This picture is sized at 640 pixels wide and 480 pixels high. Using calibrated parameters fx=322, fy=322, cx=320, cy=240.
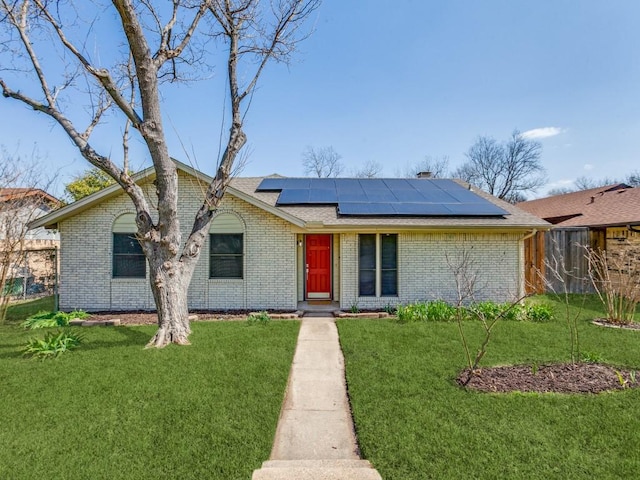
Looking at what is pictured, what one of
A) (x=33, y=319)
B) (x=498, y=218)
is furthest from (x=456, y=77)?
(x=33, y=319)

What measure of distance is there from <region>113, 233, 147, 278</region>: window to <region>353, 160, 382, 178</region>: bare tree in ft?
101

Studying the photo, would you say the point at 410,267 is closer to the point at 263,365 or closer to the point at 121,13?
the point at 263,365

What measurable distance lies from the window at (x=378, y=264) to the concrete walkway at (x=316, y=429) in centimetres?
345

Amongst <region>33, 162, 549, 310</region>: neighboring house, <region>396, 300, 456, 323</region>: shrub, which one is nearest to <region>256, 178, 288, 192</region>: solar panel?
<region>33, 162, 549, 310</region>: neighboring house

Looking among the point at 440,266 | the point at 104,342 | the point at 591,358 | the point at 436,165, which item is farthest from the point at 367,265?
the point at 436,165

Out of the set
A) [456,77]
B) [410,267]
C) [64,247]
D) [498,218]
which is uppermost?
[456,77]

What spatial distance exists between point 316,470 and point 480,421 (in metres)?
1.98

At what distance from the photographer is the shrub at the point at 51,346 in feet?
18.5

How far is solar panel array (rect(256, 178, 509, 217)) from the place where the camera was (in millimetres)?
9539

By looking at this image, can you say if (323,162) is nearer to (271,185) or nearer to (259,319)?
(271,185)

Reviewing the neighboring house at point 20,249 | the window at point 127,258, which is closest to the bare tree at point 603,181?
the window at point 127,258

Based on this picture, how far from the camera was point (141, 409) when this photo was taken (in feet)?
12.9

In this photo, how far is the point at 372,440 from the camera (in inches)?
130

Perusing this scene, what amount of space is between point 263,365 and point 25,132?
10.9 meters
